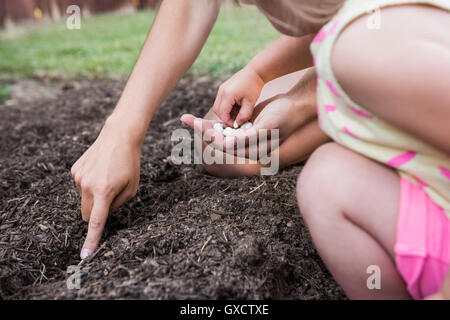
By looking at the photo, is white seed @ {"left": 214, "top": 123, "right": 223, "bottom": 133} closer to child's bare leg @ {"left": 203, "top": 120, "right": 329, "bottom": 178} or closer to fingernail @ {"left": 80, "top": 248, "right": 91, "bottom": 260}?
child's bare leg @ {"left": 203, "top": 120, "right": 329, "bottom": 178}

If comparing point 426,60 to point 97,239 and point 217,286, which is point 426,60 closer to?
point 217,286

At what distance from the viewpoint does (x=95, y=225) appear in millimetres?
1369

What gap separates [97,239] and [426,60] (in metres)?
0.98

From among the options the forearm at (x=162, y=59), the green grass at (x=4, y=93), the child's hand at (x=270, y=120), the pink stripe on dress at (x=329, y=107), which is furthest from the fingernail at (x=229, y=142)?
the green grass at (x=4, y=93)

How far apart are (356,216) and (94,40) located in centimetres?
522

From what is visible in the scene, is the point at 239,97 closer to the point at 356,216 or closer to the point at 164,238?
the point at 164,238

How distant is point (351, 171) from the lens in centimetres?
107

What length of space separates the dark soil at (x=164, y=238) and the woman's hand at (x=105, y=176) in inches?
3.2

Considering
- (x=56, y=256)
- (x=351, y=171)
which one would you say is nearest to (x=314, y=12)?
(x=351, y=171)

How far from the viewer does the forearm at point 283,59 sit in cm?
170

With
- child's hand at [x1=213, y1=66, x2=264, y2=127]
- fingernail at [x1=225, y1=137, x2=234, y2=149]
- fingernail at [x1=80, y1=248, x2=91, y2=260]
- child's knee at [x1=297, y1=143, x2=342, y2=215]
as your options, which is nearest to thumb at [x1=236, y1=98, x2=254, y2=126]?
child's hand at [x1=213, y1=66, x2=264, y2=127]

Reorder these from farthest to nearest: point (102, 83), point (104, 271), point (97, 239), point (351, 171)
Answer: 1. point (102, 83)
2. point (97, 239)
3. point (104, 271)
4. point (351, 171)

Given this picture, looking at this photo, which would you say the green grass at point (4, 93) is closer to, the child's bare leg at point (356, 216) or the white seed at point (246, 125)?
the white seed at point (246, 125)

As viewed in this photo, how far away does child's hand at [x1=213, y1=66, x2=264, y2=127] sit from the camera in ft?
5.42
